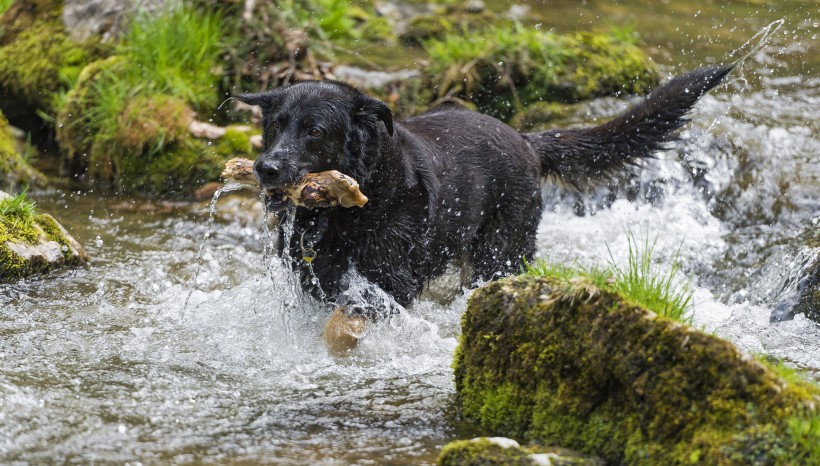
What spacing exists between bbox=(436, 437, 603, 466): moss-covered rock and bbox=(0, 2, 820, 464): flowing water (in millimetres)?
330

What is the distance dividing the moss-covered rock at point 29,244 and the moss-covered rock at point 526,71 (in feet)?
12.8

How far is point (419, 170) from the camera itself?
5270mm

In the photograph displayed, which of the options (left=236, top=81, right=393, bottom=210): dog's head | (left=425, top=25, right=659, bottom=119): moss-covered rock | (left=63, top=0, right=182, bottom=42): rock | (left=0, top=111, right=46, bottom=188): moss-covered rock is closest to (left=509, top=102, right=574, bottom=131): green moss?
(left=425, top=25, right=659, bottom=119): moss-covered rock

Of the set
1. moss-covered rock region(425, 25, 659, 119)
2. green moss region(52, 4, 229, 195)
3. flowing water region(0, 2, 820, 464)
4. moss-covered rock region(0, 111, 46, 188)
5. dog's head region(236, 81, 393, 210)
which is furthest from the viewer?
moss-covered rock region(425, 25, 659, 119)

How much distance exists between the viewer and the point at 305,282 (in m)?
5.28

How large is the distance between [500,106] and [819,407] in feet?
19.9

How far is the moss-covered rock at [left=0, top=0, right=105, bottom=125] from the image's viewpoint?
8898mm

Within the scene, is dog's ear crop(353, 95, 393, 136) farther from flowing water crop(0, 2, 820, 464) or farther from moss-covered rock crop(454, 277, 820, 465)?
moss-covered rock crop(454, 277, 820, 465)

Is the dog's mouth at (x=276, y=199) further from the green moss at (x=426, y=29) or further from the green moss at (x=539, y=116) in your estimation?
the green moss at (x=426, y=29)

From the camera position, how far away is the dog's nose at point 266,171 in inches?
181

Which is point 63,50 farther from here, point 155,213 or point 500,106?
point 500,106

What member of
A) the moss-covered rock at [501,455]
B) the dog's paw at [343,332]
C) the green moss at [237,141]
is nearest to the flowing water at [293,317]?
the dog's paw at [343,332]

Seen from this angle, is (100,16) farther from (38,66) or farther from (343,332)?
(343,332)

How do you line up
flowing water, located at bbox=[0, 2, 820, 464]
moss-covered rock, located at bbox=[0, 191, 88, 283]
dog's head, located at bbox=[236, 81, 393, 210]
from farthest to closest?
moss-covered rock, located at bbox=[0, 191, 88, 283], dog's head, located at bbox=[236, 81, 393, 210], flowing water, located at bbox=[0, 2, 820, 464]
